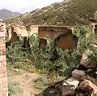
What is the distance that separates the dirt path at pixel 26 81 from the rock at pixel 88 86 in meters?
1.72

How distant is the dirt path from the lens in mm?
9109

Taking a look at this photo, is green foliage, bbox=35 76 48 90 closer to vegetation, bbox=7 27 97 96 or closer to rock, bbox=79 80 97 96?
vegetation, bbox=7 27 97 96

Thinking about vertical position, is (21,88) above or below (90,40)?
below

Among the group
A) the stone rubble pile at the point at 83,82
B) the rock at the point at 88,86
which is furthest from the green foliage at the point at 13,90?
the rock at the point at 88,86

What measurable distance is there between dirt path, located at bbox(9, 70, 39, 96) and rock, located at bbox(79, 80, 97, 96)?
172 centimetres

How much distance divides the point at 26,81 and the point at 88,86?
308 centimetres

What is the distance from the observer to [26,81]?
1030 centimetres

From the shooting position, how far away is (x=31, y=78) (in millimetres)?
10664

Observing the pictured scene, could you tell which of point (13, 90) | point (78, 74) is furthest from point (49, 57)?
point (13, 90)

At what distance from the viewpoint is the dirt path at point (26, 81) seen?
9.11 m

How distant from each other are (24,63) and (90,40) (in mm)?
3032

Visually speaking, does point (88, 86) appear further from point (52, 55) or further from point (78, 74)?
point (52, 55)

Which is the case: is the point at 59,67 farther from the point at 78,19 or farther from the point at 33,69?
the point at 78,19

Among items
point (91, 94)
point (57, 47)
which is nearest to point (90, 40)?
point (57, 47)
